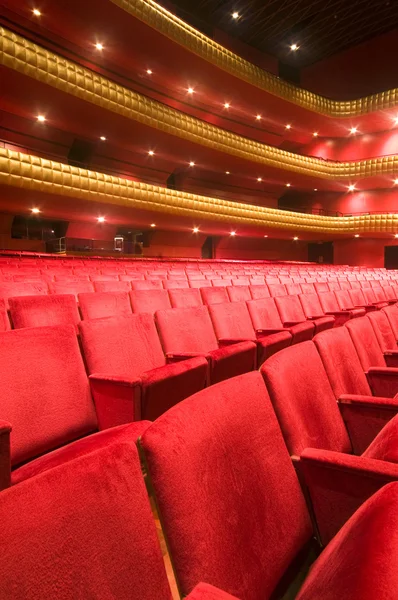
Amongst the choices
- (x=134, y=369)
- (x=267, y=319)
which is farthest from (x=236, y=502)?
(x=267, y=319)

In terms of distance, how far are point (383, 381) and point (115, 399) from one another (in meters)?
0.39

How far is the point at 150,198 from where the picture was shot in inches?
130

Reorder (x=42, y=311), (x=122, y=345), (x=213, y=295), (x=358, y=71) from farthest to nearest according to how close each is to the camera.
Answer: (x=358, y=71) → (x=213, y=295) → (x=42, y=311) → (x=122, y=345)

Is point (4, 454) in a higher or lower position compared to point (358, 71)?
lower

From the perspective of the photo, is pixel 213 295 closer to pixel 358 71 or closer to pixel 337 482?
pixel 337 482

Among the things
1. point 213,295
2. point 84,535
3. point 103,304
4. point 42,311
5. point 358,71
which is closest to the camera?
point 84,535

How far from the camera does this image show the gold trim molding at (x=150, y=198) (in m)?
2.50

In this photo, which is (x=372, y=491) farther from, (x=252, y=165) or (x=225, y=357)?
(x=252, y=165)

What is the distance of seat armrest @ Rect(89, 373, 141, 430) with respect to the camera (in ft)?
1.54

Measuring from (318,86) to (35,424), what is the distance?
19.1 ft

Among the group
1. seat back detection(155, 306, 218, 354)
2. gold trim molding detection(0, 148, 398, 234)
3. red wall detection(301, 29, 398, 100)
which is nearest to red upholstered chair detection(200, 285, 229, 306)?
seat back detection(155, 306, 218, 354)

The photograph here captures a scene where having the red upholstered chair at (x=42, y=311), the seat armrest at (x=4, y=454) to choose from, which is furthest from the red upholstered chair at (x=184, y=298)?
the seat armrest at (x=4, y=454)

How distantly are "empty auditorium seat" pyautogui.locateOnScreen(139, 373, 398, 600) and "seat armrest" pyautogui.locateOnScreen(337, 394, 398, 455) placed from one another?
0.54 ft

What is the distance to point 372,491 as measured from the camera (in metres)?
0.28
